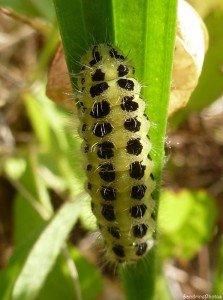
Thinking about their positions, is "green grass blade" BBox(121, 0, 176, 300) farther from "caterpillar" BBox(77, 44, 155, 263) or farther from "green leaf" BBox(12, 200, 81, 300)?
"green leaf" BBox(12, 200, 81, 300)

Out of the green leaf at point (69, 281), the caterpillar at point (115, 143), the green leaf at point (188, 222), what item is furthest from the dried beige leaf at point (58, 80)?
the green leaf at point (188, 222)

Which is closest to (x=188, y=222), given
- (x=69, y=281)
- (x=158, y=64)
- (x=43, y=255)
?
(x=69, y=281)

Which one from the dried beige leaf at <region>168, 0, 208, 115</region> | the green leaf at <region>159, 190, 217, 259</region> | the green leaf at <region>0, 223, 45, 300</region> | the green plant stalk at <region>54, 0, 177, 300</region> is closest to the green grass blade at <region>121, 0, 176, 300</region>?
the green plant stalk at <region>54, 0, 177, 300</region>

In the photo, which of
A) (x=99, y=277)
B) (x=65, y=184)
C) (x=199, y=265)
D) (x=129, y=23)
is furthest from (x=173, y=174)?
(x=129, y=23)

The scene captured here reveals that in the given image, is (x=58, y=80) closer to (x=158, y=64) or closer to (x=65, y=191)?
(x=158, y=64)

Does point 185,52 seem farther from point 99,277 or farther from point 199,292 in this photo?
point 199,292
